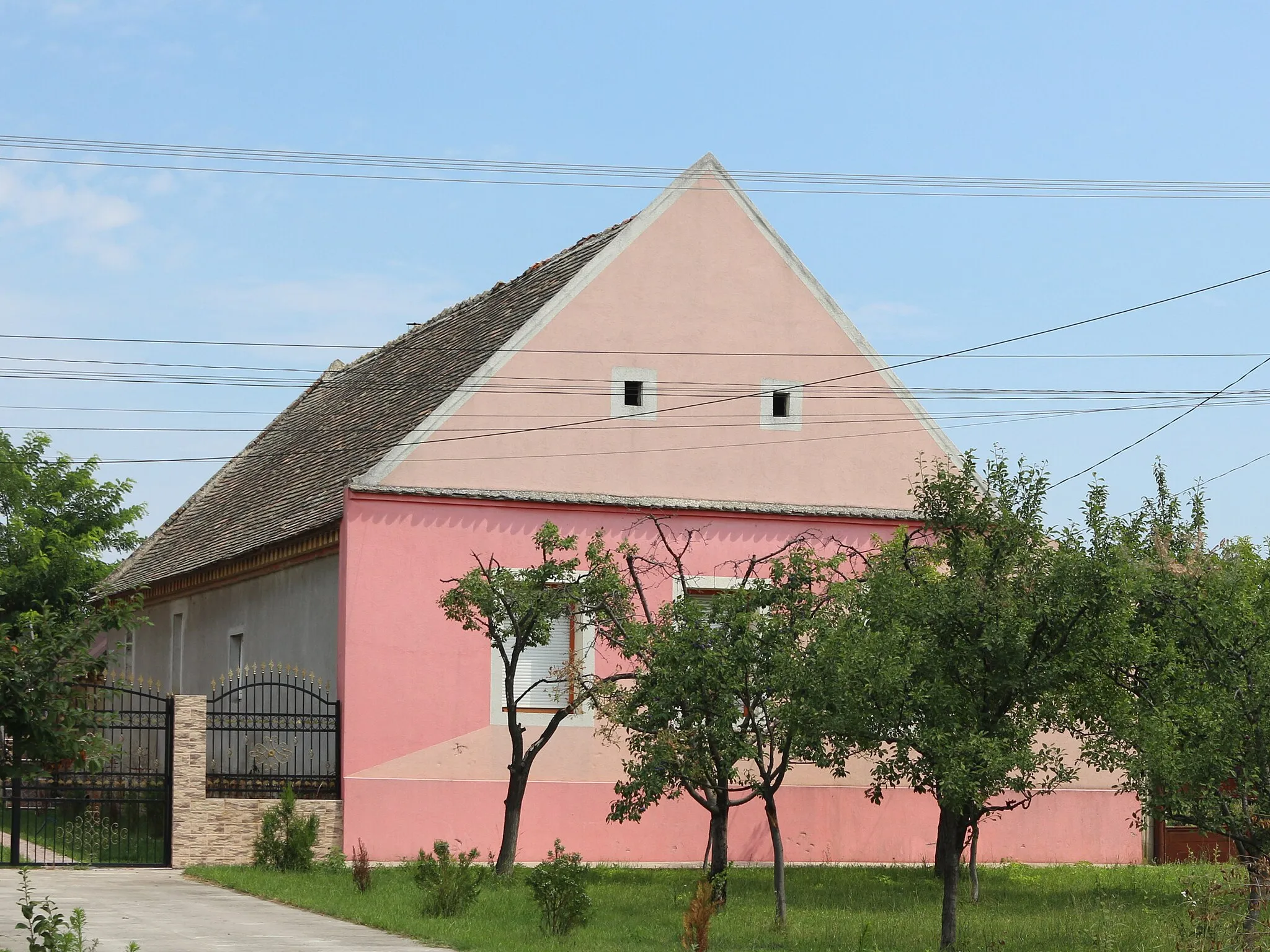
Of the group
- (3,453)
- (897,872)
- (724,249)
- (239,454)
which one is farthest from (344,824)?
(3,453)

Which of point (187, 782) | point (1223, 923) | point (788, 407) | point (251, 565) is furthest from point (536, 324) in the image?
point (1223, 923)

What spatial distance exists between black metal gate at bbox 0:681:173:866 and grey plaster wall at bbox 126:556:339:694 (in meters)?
2.30

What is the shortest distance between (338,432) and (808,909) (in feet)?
42.9

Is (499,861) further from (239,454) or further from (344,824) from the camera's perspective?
(239,454)

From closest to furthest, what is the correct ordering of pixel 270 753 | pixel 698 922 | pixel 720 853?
1. pixel 698 922
2. pixel 720 853
3. pixel 270 753

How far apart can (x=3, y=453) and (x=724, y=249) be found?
22.5m

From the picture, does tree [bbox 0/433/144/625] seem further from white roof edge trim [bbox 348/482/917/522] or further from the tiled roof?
white roof edge trim [bbox 348/482/917/522]

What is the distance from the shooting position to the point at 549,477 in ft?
75.6

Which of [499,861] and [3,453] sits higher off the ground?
[3,453]

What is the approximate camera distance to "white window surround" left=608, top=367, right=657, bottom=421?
23516mm

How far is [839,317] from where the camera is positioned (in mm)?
24828

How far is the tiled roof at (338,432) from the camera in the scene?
23797 mm

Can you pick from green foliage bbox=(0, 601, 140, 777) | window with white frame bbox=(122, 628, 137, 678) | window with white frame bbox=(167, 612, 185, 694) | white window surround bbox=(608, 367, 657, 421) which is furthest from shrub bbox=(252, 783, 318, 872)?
window with white frame bbox=(122, 628, 137, 678)

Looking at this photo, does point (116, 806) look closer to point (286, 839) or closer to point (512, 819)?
point (286, 839)
